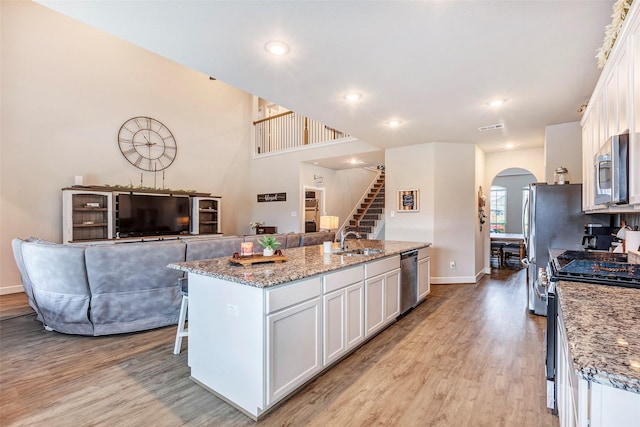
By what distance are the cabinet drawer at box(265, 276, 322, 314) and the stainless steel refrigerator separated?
306 cm

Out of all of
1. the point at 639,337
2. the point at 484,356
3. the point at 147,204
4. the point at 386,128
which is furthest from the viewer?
the point at 147,204

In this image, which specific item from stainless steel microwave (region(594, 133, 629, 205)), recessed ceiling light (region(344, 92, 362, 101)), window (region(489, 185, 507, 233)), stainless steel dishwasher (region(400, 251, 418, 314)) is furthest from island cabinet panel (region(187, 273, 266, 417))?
window (region(489, 185, 507, 233))

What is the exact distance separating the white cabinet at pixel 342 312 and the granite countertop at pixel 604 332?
4.94 feet

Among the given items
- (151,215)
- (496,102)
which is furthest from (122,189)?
(496,102)

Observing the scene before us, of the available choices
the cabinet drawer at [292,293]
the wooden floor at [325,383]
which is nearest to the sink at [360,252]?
the wooden floor at [325,383]

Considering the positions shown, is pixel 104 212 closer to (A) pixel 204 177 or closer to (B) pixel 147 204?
(B) pixel 147 204

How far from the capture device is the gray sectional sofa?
10.6ft

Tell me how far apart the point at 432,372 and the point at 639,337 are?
1.89m

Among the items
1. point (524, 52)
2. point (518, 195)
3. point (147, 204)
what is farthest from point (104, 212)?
point (518, 195)

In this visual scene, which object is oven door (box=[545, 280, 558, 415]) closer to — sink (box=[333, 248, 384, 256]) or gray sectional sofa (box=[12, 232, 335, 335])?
sink (box=[333, 248, 384, 256])

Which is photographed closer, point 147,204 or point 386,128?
point 386,128

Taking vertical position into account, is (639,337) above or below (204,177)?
below

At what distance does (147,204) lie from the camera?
6512 mm

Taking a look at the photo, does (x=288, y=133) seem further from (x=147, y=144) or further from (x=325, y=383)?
(x=325, y=383)
